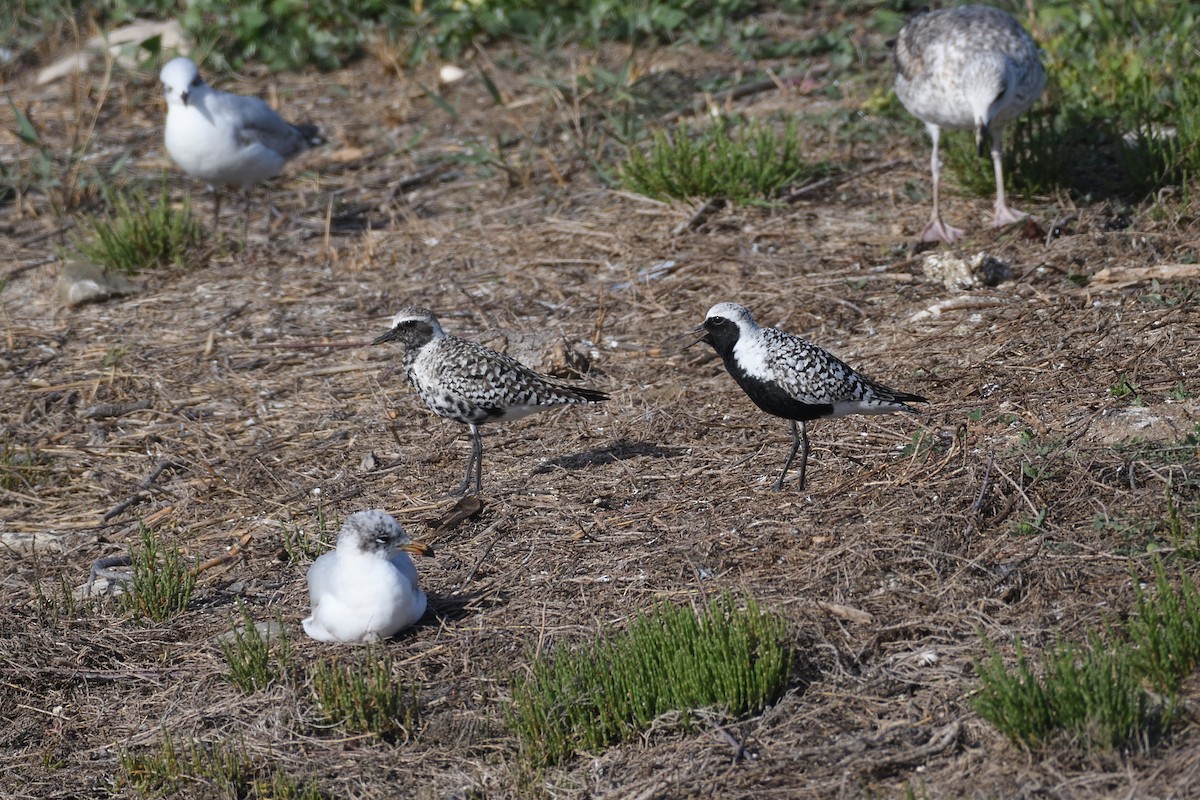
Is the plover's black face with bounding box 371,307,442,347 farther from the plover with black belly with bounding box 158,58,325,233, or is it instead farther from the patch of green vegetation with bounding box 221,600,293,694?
the plover with black belly with bounding box 158,58,325,233

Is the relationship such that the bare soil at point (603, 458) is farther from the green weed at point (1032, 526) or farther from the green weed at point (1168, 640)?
the green weed at point (1168, 640)

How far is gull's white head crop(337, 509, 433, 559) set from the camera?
17.9 feet

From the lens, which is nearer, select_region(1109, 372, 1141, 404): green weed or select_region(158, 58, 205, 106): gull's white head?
select_region(1109, 372, 1141, 404): green weed

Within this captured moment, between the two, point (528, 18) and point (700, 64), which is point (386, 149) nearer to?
point (528, 18)

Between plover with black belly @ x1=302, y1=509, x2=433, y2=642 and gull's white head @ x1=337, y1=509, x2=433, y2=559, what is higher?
gull's white head @ x1=337, y1=509, x2=433, y2=559

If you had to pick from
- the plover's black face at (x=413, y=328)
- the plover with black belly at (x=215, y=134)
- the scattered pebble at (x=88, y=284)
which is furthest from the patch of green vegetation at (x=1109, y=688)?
the plover with black belly at (x=215, y=134)

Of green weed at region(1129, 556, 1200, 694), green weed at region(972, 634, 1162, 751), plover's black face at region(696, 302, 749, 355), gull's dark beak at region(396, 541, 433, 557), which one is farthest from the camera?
plover's black face at region(696, 302, 749, 355)

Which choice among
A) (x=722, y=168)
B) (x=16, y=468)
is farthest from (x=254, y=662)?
(x=722, y=168)

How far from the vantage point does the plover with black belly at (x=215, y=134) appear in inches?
404

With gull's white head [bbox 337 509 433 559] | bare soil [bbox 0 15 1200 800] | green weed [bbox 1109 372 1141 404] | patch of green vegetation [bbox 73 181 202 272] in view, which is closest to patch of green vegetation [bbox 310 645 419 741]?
bare soil [bbox 0 15 1200 800]

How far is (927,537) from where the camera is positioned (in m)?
5.59

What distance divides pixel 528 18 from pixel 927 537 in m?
8.41

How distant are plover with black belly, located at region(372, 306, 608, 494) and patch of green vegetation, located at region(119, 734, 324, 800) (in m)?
2.10

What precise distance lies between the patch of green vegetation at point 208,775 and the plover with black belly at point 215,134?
20.0 ft
